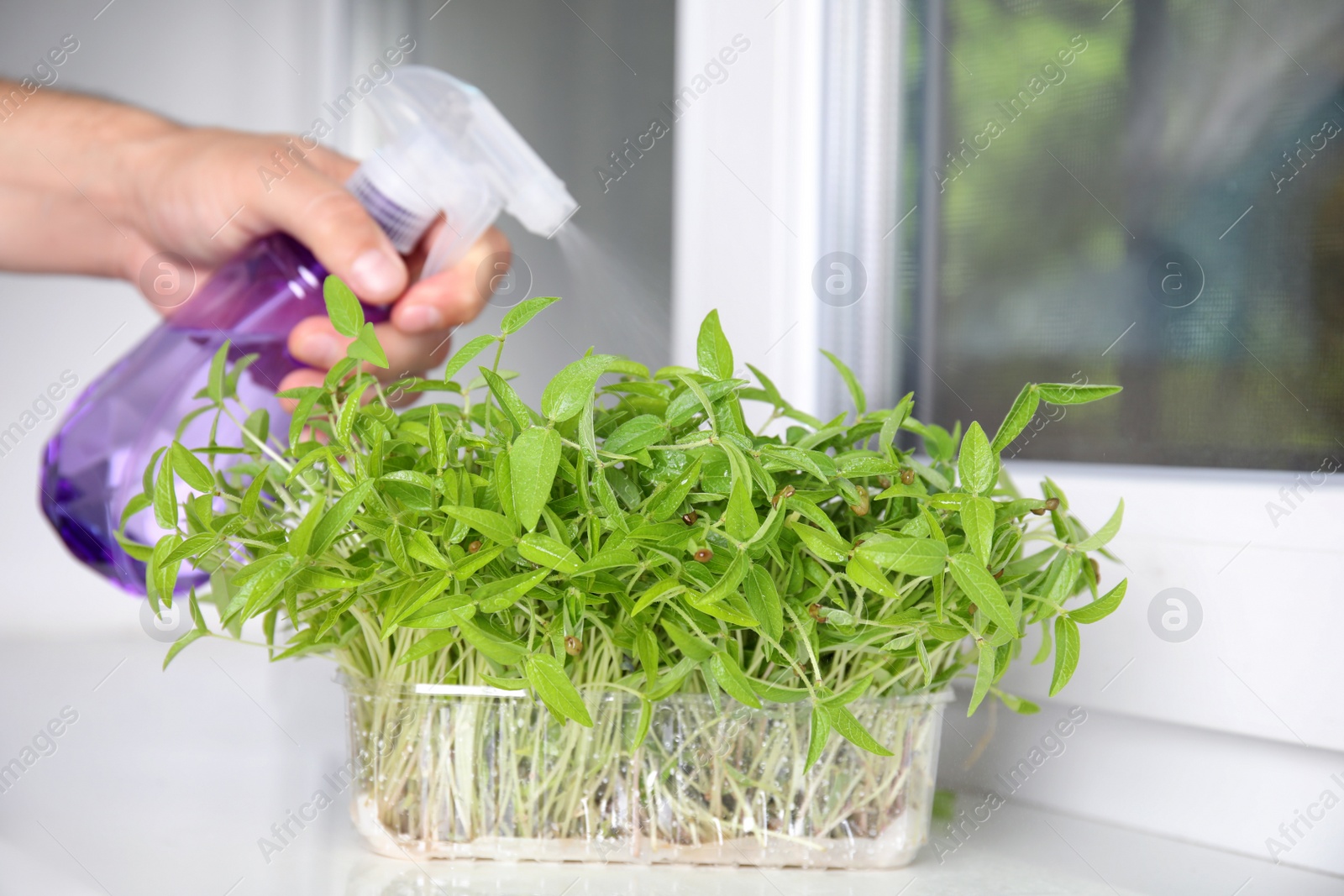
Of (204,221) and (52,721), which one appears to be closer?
(52,721)

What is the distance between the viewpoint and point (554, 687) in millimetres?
330

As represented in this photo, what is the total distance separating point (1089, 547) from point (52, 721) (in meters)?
0.62

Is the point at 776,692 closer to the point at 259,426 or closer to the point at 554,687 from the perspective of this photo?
the point at 554,687

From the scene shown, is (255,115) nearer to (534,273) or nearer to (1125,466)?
(534,273)

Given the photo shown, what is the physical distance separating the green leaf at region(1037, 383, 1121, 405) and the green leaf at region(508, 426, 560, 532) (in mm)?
164

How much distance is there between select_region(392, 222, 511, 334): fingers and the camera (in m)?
0.68

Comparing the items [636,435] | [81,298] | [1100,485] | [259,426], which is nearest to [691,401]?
[636,435]

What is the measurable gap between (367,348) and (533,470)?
4.0 inches

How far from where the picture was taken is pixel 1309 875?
45cm

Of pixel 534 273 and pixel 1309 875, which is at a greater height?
pixel 534 273

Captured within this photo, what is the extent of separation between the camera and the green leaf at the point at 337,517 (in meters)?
0.33

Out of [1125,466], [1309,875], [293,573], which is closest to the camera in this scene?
[293,573]

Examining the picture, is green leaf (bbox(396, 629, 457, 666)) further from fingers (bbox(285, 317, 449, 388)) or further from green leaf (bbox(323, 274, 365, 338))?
fingers (bbox(285, 317, 449, 388))

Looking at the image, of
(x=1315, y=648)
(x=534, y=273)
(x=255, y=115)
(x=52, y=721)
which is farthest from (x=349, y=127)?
(x=1315, y=648)
